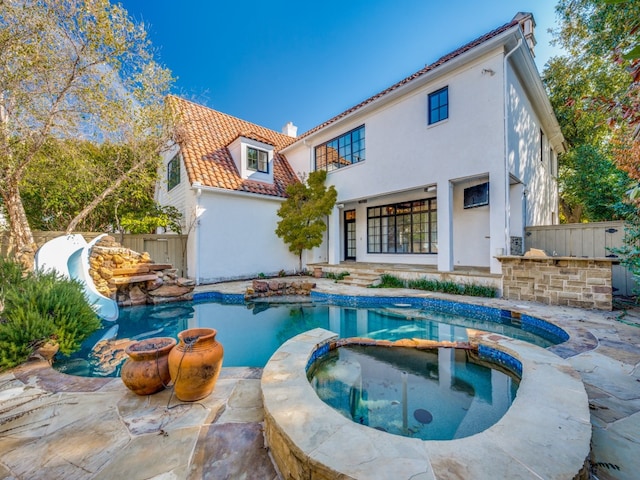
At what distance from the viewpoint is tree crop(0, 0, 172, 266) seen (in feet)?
17.8

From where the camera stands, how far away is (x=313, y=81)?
1224 centimetres

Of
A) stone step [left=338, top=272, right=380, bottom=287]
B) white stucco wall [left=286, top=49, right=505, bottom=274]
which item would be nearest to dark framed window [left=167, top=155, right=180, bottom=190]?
white stucco wall [left=286, top=49, right=505, bottom=274]

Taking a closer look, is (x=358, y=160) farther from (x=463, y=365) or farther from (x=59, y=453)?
(x=59, y=453)

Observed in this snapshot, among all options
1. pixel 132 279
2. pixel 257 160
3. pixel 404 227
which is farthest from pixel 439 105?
pixel 132 279

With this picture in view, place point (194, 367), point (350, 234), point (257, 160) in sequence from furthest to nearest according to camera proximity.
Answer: point (350, 234), point (257, 160), point (194, 367)

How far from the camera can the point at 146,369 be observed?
8.93ft

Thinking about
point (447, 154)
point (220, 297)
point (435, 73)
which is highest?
point (435, 73)

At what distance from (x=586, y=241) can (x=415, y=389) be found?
300 inches

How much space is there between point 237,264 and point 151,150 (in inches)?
191

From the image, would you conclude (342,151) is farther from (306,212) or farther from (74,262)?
(74,262)

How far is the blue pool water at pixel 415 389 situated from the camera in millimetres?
2723

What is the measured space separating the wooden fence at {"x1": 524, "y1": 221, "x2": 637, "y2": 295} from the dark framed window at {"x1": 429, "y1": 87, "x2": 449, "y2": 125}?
4490 mm

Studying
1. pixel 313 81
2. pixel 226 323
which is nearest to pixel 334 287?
pixel 226 323

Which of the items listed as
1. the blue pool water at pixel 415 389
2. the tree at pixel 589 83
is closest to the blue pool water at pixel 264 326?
the blue pool water at pixel 415 389
